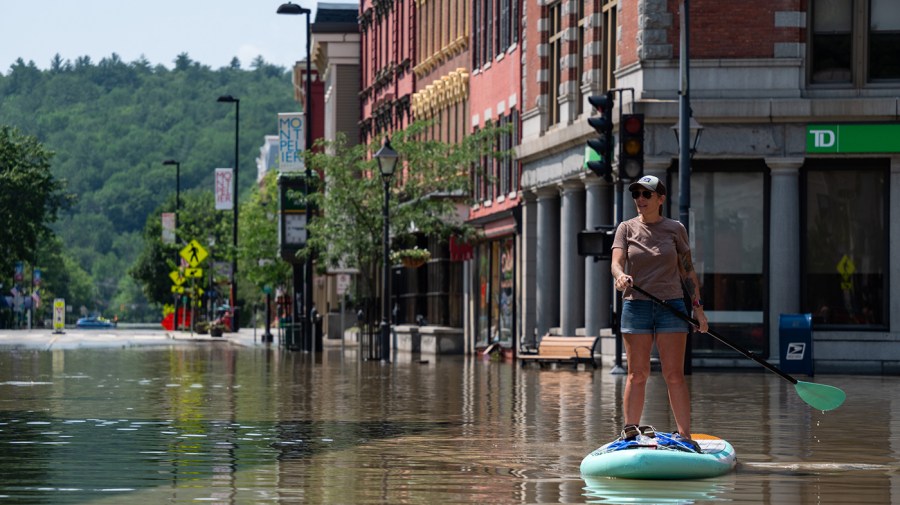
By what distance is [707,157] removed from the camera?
37.2 m

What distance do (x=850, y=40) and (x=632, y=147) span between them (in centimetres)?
839

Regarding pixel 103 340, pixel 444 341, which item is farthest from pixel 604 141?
pixel 103 340

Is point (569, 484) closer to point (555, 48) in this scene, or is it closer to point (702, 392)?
point (702, 392)

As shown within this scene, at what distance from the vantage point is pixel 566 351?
39.2 m

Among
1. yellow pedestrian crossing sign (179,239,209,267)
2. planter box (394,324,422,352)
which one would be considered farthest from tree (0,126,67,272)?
planter box (394,324,422,352)

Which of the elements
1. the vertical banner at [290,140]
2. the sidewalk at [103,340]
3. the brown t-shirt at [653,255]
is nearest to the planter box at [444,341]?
the sidewalk at [103,340]

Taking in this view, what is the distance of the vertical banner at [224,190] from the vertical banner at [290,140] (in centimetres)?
1996

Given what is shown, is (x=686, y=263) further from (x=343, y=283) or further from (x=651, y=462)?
(x=343, y=283)

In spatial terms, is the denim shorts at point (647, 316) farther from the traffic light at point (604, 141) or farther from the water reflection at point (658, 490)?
the traffic light at point (604, 141)

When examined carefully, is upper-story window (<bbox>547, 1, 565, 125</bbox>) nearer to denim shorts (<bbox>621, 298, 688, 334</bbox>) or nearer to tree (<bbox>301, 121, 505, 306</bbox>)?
tree (<bbox>301, 121, 505, 306</bbox>)

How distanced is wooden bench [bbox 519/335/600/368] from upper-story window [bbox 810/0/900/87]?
6734mm

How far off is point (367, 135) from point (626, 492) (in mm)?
69107


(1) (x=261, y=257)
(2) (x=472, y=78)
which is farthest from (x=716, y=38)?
(1) (x=261, y=257)

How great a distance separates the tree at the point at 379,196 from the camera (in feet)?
167
